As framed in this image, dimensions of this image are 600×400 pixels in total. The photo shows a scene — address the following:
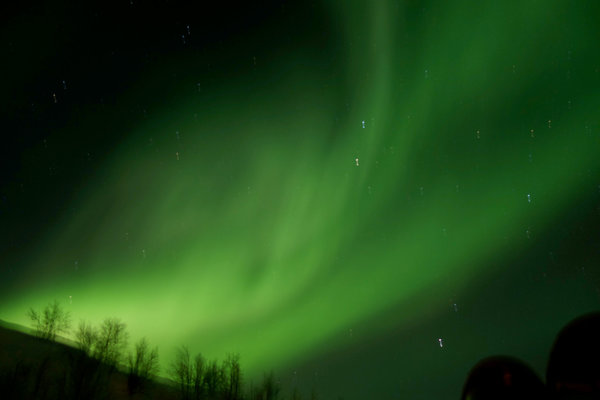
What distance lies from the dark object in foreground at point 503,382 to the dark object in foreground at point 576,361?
1.91 m

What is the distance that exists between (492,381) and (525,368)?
1.61 metres

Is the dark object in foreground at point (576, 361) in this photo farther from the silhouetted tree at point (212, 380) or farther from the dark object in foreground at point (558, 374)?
the silhouetted tree at point (212, 380)

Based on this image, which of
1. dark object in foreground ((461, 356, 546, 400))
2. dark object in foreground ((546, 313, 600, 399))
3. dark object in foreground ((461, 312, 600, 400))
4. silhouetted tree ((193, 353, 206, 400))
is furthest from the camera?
silhouetted tree ((193, 353, 206, 400))

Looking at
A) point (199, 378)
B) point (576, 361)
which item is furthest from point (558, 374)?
point (199, 378)

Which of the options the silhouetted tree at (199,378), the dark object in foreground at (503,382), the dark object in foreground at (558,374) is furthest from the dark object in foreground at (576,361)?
the silhouetted tree at (199,378)

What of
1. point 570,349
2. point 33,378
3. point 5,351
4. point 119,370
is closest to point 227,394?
point 119,370

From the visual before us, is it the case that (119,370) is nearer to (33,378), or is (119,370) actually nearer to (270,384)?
(33,378)

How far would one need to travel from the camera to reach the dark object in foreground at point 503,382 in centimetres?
1866

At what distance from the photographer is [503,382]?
19109mm

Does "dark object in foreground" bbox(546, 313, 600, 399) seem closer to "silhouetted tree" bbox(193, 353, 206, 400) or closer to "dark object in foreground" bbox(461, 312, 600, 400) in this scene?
"dark object in foreground" bbox(461, 312, 600, 400)

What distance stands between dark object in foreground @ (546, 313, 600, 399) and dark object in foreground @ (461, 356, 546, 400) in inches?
75.0

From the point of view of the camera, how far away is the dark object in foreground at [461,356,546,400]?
61.2 ft

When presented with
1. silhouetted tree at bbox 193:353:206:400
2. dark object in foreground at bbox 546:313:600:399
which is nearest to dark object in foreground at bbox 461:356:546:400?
dark object in foreground at bbox 546:313:600:399

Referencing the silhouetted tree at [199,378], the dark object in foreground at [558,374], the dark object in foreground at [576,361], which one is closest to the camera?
the dark object in foreground at [576,361]
